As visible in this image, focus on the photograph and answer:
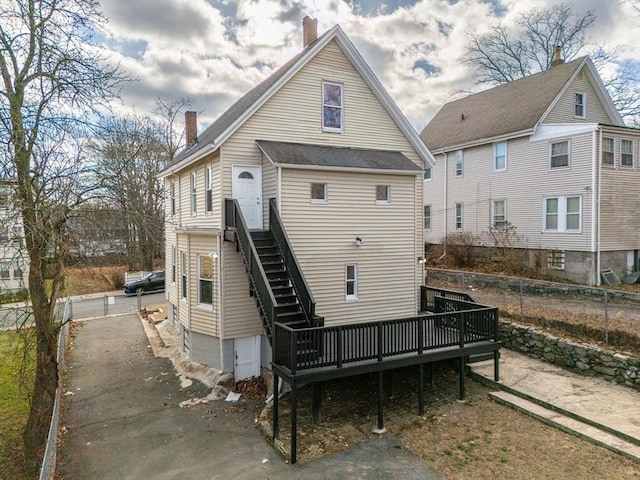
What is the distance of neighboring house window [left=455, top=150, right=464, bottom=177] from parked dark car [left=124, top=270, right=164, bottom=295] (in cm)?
2264

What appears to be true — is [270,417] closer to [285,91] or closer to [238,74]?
[285,91]

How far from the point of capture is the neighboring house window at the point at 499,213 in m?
21.4

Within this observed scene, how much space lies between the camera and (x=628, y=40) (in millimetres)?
23172

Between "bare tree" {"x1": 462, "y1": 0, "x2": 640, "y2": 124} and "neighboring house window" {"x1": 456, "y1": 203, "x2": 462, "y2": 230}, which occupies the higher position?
"bare tree" {"x1": 462, "y1": 0, "x2": 640, "y2": 124}

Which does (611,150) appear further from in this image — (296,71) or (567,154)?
(296,71)

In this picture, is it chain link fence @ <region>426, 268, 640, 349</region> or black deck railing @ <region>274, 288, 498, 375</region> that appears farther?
chain link fence @ <region>426, 268, 640, 349</region>

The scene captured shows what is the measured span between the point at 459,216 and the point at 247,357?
55.6 ft

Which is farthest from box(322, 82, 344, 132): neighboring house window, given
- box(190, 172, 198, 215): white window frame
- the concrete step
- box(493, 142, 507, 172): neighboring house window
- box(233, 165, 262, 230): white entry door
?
box(493, 142, 507, 172): neighboring house window

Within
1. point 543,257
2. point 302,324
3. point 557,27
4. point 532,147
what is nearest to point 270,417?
point 302,324

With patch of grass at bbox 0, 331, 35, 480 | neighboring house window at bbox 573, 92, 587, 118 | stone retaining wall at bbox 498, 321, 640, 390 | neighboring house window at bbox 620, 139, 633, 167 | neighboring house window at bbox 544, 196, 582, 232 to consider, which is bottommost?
patch of grass at bbox 0, 331, 35, 480

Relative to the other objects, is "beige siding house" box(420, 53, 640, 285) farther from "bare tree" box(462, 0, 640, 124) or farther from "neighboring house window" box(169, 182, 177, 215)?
"neighboring house window" box(169, 182, 177, 215)

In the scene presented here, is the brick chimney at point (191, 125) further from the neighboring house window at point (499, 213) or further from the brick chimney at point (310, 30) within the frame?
the neighboring house window at point (499, 213)

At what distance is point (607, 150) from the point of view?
57.9ft

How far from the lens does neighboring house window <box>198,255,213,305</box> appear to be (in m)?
12.2
